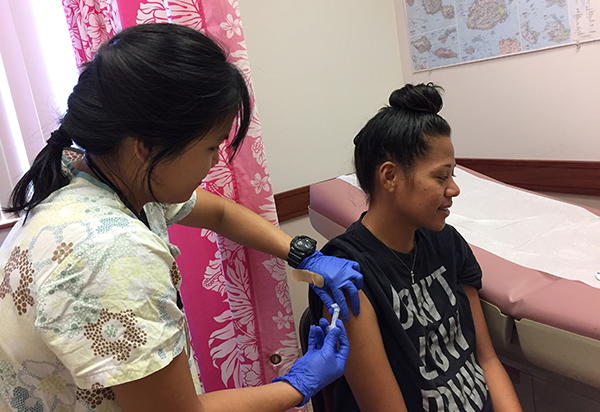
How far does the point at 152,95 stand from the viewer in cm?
71

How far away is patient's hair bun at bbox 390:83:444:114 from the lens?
1115 millimetres

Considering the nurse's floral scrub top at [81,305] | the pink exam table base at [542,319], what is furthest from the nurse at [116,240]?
the pink exam table base at [542,319]

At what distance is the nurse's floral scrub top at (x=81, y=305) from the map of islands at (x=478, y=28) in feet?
6.36

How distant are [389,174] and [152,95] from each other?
2.00 feet

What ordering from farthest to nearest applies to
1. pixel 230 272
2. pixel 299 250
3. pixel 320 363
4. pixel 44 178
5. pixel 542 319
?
pixel 230 272
pixel 299 250
pixel 542 319
pixel 320 363
pixel 44 178

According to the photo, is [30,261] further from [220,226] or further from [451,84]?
[451,84]

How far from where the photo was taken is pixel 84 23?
1.33 meters

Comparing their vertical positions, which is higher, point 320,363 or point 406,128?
point 406,128

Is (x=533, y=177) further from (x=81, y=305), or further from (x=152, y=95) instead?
(x=81, y=305)

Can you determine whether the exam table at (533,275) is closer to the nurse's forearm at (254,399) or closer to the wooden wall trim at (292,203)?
the wooden wall trim at (292,203)

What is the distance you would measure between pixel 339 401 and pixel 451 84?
1.84 meters

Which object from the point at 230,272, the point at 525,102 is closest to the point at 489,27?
the point at 525,102

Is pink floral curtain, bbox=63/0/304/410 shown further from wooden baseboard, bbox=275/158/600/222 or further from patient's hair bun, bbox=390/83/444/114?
wooden baseboard, bbox=275/158/600/222

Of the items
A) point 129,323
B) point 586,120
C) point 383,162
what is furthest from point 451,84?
point 129,323
